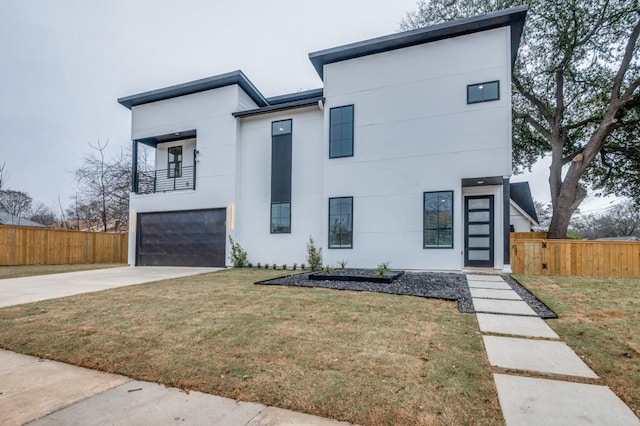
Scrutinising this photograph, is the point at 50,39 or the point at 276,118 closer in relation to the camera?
the point at 276,118

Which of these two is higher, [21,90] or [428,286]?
[21,90]

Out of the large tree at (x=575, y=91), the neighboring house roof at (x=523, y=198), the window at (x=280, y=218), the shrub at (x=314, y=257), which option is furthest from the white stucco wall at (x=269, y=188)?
the neighboring house roof at (x=523, y=198)

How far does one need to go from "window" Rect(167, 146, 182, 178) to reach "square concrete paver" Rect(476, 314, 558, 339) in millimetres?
12728

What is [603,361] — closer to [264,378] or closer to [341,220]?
[264,378]

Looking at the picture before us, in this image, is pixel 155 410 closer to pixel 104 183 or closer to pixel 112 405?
pixel 112 405

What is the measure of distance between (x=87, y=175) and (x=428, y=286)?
79.0 feet

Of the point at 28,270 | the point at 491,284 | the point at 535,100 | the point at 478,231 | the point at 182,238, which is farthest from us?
the point at 535,100

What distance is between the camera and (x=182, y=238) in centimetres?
1267

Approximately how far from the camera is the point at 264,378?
99.6 inches

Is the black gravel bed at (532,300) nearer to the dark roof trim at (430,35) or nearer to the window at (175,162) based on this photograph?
the dark roof trim at (430,35)

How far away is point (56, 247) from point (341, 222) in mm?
13849

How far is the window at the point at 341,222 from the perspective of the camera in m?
10.2

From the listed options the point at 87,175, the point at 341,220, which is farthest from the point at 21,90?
the point at 341,220

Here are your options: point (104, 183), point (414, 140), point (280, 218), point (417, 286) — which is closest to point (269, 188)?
point (280, 218)
